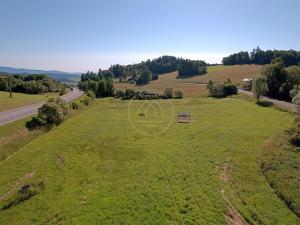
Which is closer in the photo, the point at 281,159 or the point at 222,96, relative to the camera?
the point at 281,159

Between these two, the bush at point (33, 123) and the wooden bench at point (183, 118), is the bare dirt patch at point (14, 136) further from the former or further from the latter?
the wooden bench at point (183, 118)

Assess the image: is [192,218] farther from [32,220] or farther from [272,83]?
[272,83]

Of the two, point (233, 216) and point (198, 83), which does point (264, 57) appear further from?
point (233, 216)

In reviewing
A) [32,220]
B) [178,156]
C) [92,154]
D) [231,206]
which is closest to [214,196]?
[231,206]

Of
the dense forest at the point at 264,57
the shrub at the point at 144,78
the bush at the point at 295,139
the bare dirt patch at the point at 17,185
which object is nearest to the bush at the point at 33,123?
the bare dirt patch at the point at 17,185

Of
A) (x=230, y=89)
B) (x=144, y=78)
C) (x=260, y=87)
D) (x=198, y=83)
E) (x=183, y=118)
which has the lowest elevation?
(x=183, y=118)

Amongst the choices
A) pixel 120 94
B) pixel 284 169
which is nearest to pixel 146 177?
pixel 284 169

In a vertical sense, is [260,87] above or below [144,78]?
above
